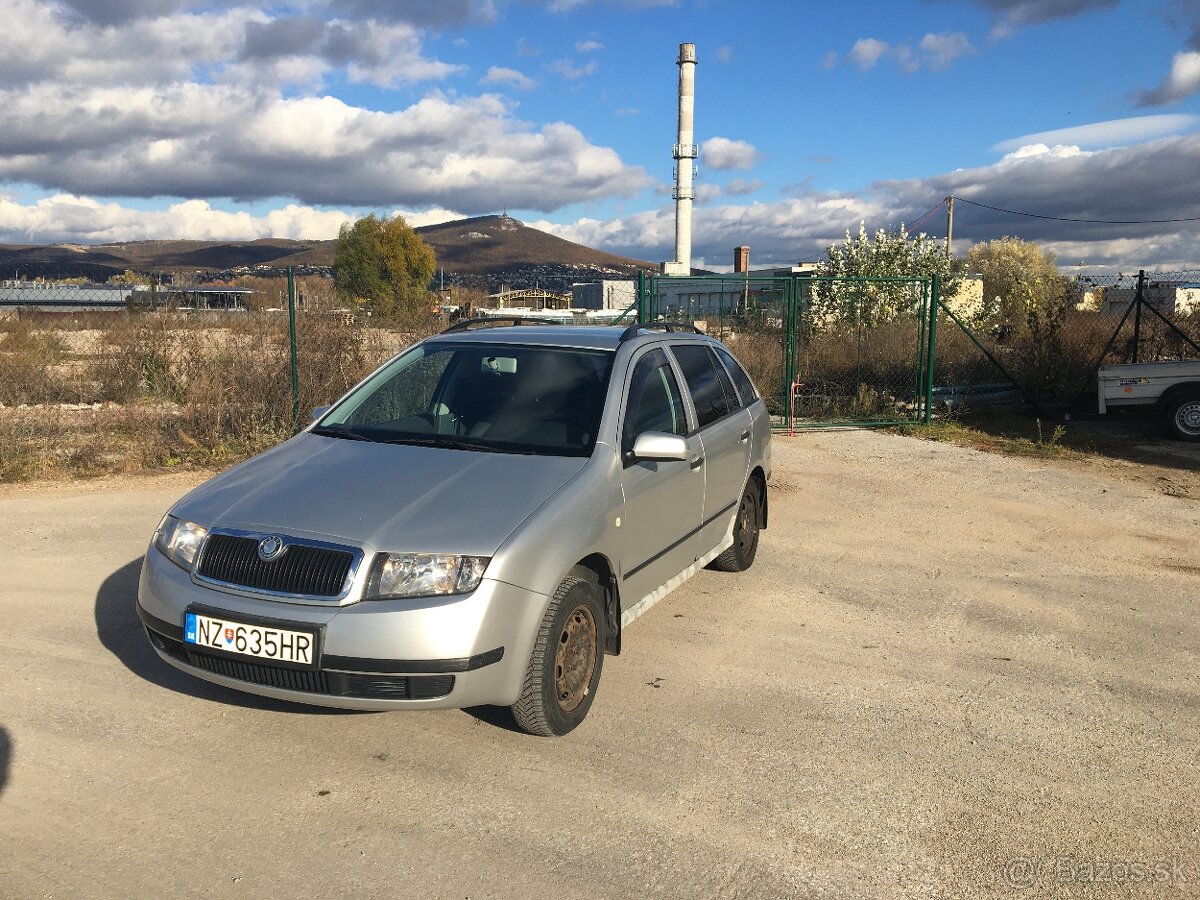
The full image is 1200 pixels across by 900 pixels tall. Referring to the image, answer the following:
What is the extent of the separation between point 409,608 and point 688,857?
129 cm

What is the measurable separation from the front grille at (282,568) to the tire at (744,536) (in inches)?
129

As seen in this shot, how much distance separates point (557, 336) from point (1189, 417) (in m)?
11.1

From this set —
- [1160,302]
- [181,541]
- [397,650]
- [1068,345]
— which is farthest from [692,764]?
[1160,302]

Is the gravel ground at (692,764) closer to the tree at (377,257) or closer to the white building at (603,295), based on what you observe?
the white building at (603,295)

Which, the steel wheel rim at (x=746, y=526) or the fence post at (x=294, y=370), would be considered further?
the fence post at (x=294, y=370)

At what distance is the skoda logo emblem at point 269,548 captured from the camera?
11.4ft

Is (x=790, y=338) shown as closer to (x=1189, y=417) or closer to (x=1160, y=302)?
(x=1189, y=417)

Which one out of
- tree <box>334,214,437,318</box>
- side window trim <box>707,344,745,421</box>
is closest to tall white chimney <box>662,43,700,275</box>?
tree <box>334,214,437,318</box>

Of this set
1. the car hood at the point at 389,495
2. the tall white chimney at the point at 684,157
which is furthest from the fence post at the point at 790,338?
Result: the tall white chimney at the point at 684,157

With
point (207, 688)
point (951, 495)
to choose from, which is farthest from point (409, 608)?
point (951, 495)

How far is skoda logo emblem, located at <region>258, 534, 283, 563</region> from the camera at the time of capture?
3.49 m

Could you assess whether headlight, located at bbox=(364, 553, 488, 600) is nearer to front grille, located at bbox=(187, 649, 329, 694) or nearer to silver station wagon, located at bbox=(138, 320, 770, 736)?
silver station wagon, located at bbox=(138, 320, 770, 736)

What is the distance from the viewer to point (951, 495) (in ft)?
30.8

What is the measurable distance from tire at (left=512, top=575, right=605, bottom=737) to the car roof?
1540mm
